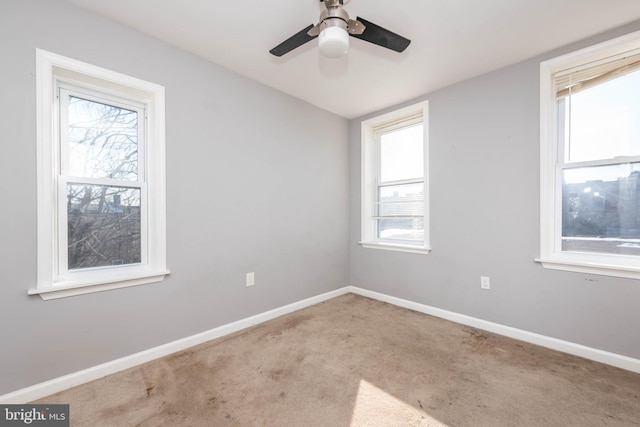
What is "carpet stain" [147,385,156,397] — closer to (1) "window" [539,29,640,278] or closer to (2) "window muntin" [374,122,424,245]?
(2) "window muntin" [374,122,424,245]

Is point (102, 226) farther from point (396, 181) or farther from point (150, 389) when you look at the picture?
point (396, 181)

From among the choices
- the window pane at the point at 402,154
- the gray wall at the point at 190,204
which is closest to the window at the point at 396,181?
the window pane at the point at 402,154

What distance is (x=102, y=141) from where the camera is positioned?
1929 mm

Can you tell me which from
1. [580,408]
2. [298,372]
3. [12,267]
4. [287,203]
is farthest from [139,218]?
[580,408]

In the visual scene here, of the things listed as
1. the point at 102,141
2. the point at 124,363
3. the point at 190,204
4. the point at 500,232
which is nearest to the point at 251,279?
the point at 190,204

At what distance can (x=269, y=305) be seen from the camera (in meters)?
2.76

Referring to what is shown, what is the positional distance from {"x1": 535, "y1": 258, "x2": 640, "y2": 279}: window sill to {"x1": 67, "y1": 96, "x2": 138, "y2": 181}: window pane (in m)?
3.39

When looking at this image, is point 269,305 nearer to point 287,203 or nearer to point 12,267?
point 287,203

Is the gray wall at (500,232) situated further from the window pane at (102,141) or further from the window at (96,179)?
the window pane at (102,141)

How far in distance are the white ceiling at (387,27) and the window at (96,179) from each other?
50cm

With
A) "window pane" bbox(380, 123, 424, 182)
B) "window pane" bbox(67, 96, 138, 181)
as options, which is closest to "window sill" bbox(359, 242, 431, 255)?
"window pane" bbox(380, 123, 424, 182)

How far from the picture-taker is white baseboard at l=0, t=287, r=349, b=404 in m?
1.55

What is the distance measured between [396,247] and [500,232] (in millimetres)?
1067

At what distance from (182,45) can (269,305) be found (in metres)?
2.46
